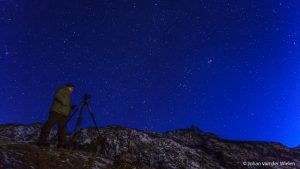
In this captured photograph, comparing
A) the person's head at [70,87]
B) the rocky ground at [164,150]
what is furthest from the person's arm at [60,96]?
the rocky ground at [164,150]

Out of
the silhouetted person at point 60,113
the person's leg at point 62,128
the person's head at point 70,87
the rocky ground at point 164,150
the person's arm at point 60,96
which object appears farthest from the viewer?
the rocky ground at point 164,150

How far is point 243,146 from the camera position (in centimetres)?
2552

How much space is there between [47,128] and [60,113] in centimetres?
88

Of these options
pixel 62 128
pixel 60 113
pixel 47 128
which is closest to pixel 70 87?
pixel 60 113

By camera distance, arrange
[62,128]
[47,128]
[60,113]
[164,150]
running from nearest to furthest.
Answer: [47,128]
[60,113]
[62,128]
[164,150]

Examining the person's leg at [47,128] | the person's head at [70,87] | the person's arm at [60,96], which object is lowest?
the person's leg at [47,128]

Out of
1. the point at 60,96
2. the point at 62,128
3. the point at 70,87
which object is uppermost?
the point at 70,87

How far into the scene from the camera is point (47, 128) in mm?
12047

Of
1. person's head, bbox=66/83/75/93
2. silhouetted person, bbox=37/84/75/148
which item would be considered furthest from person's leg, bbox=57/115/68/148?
person's head, bbox=66/83/75/93

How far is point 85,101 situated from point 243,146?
1793 centimetres

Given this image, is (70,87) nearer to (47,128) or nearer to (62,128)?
(62,128)

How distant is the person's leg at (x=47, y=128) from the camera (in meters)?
11.9

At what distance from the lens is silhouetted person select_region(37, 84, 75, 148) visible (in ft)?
39.4

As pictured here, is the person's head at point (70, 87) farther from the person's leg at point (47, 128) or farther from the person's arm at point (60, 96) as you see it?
the person's leg at point (47, 128)
